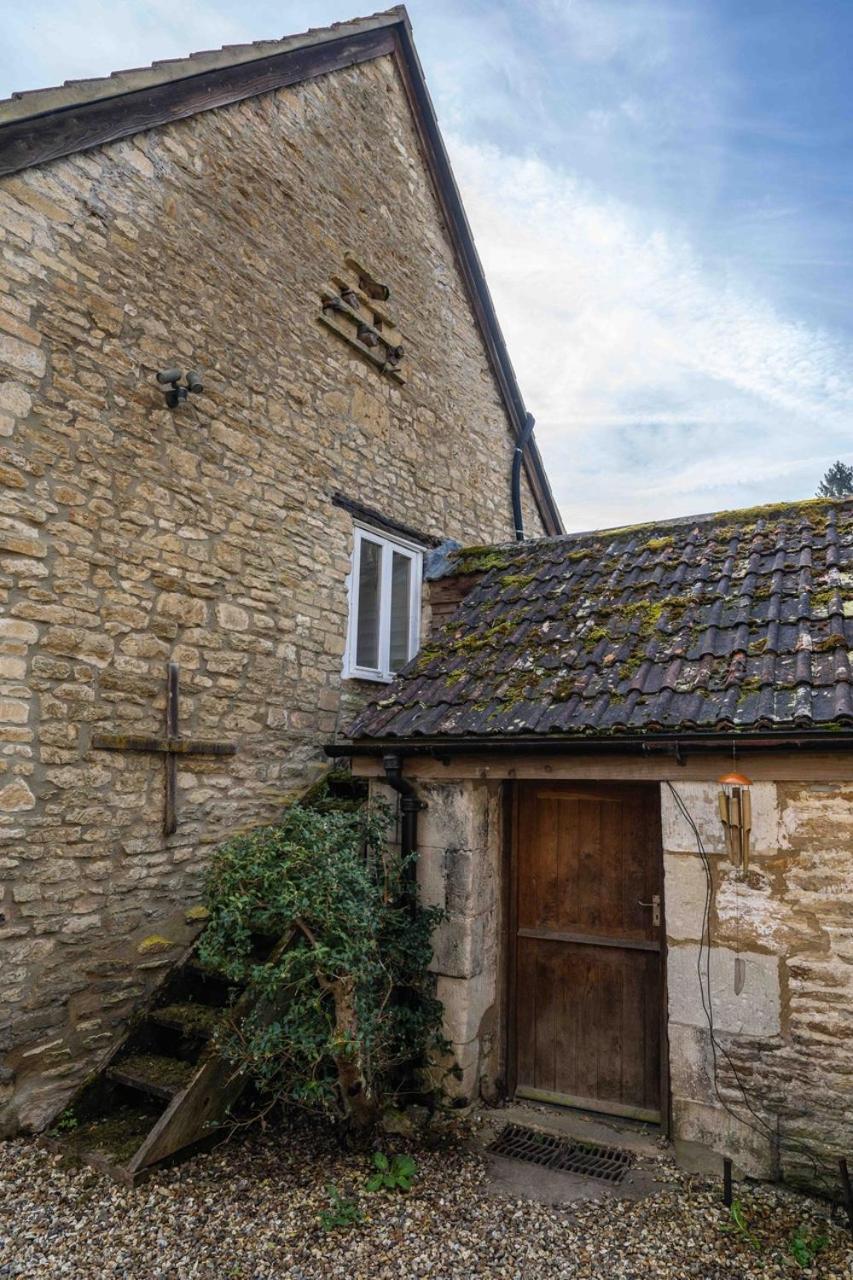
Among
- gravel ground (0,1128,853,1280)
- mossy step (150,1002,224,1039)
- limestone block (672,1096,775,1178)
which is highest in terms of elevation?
mossy step (150,1002,224,1039)

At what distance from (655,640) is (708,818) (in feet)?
4.57

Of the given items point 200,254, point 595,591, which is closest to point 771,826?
point 595,591

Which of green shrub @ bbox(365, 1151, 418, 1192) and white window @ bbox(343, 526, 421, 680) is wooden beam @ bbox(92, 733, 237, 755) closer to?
white window @ bbox(343, 526, 421, 680)

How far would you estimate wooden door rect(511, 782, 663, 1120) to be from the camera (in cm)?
519

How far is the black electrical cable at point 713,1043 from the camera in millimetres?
4121

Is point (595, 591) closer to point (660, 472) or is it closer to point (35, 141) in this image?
point (35, 141)

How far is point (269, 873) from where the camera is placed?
176 inches

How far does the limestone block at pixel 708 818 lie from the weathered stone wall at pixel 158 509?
3439 mm

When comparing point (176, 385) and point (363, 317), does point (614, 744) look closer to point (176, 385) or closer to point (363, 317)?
point (176, 385)

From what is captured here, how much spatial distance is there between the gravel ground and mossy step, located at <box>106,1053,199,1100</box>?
1.41ft

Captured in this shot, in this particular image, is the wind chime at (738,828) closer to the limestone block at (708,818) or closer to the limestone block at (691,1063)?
the limestone block at (708,818)

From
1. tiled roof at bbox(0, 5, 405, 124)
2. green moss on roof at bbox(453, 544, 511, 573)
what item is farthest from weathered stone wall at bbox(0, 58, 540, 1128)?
green moss on roof at bbox(453, 544, 511, 573)

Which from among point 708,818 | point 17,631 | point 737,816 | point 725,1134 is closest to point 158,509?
point 17,631

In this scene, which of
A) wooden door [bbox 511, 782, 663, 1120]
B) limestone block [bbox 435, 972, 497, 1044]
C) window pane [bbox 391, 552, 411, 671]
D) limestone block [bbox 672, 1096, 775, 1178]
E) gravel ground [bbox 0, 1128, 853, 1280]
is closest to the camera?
gravel ground [bbox 0, 1128, 853, 1280]
